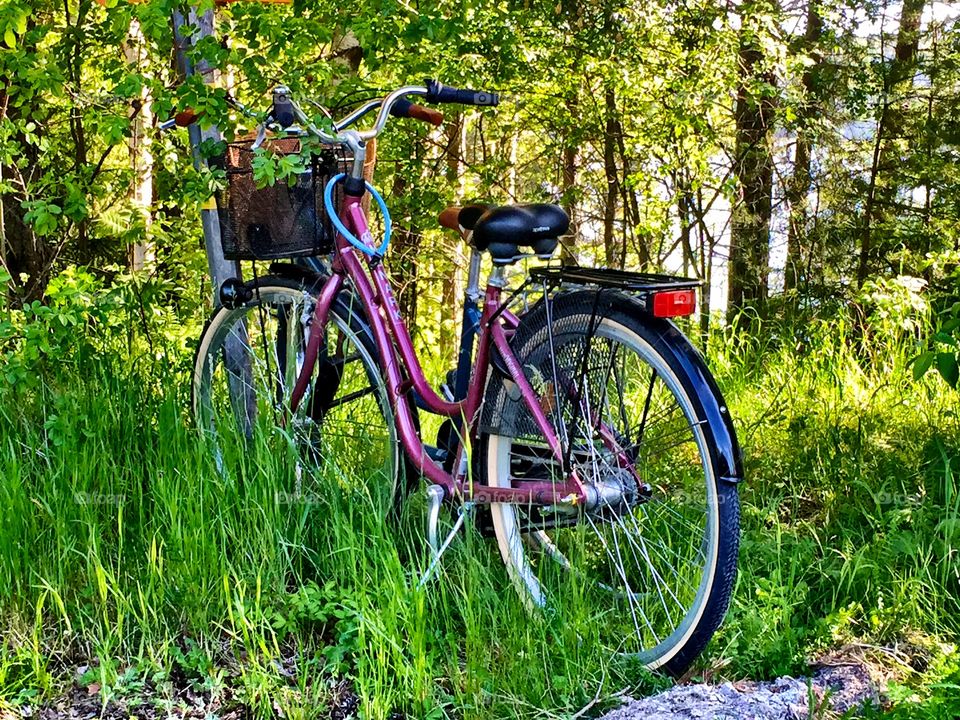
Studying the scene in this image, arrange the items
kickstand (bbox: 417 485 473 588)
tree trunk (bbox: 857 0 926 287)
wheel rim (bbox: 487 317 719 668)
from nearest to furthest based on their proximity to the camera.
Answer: wheel rim (bbox: 487 317 719 668)
kickstand (bbox: 417 485 473 588)
tree trunk (bbox: 857 0 926 287)

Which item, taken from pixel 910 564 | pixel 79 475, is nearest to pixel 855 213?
pixel 910 564

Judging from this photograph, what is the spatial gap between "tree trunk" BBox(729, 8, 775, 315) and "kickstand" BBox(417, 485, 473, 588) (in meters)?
4.42

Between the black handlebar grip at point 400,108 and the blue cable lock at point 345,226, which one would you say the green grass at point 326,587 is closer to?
the blue cable lock at point 345,226

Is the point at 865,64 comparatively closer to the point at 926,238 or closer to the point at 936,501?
the point at 926,238

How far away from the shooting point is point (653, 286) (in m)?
2.39

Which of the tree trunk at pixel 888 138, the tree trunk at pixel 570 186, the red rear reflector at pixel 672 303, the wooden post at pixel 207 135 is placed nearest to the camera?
the red rear reflector at pixel 672 303

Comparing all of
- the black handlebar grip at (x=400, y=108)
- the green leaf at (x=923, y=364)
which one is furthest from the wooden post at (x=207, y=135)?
the green leaf at (x=923, y=364)

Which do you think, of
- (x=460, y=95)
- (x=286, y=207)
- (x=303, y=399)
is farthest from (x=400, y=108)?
(x=303, y=399)

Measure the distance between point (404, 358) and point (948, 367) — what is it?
1680mm

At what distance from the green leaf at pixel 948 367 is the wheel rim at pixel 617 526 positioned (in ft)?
2.81

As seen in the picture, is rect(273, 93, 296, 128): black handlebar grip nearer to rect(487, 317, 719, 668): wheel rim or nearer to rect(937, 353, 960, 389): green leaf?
rect(487, 317, 719, 668): wheel rim

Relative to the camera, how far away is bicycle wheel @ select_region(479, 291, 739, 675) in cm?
244

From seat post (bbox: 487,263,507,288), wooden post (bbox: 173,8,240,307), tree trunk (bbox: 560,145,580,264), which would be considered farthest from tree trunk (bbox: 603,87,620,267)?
seat post (bbox: 487,263,507,288)

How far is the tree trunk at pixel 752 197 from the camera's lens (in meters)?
7.02
